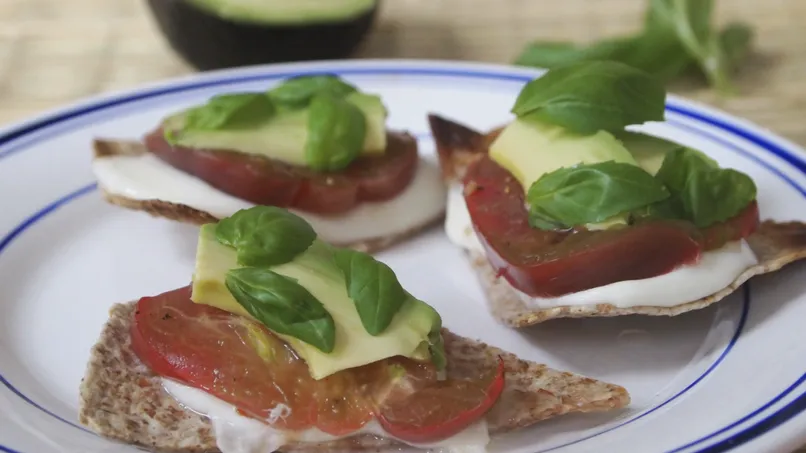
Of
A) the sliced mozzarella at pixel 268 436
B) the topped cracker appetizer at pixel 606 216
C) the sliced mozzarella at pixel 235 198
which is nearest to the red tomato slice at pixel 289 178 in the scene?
the sliced mozzarella at pixel 235 198

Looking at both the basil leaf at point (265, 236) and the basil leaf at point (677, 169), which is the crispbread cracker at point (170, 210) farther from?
the basil leaf at point (677, 169)

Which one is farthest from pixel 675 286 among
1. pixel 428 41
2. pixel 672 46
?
pixel 428 41

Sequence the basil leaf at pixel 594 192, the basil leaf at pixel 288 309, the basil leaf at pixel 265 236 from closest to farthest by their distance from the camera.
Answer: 1. the basil leaf at pixel 288 309
2. the basil leaf at pixel 265 236
3. the basil leaf at pixel 594 192

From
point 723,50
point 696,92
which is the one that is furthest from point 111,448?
point 723,50

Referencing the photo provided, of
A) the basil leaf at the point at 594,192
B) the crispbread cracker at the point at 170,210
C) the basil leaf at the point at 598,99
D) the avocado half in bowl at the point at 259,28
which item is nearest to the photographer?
the basil leaf at the point at 594,192

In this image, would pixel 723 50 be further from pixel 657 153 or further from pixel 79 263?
pixel 79 263

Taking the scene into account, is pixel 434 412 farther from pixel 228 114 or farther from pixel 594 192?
pixel 228 114

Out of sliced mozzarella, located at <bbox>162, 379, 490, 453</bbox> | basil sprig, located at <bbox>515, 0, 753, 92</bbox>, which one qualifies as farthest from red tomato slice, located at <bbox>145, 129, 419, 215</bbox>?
basil sprig, located at <bbox>515, 0, 753, 92</bbox>
